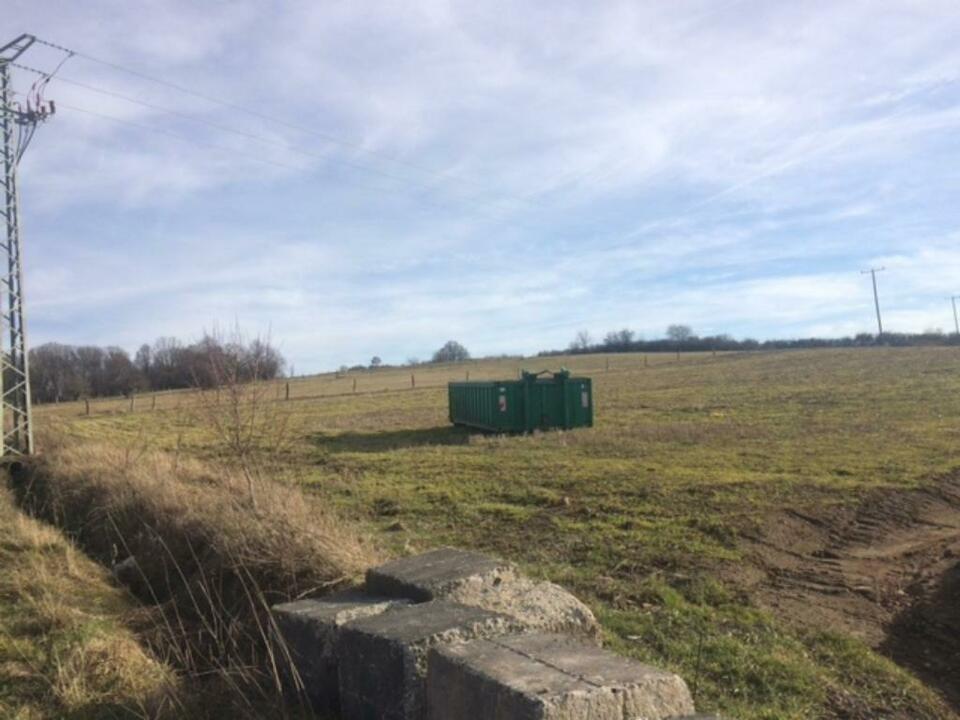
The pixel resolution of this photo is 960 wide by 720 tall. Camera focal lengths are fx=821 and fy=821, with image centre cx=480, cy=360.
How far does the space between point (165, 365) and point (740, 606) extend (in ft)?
34.8

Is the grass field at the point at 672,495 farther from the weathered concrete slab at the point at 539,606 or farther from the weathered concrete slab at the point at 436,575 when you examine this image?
the weathered concrete slab at the point at 436,575

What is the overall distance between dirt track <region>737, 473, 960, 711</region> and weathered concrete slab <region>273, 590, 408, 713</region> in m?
3.64

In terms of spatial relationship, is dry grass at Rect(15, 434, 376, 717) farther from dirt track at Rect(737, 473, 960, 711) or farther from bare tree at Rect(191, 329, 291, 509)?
dirt track at Rect(737, 473, 960, 711)

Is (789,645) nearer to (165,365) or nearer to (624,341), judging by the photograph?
(165,365)

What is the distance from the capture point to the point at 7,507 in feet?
37.3

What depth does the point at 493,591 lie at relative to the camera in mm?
4430

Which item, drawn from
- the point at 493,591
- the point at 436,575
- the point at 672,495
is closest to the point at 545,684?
the point at 493,591

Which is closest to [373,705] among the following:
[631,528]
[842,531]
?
[631,528]

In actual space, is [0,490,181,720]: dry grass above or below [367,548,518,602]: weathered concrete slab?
below

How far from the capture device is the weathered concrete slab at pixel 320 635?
4.07m

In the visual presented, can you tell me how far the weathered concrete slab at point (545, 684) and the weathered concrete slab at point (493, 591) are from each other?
0.75 meters

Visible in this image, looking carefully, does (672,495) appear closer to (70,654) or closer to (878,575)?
(878,575)

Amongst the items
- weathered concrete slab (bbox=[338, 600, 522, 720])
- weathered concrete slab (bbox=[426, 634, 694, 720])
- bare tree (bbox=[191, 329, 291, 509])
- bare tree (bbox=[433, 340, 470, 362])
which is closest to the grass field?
bare tree (bbox=[191, 329, 291, 509])

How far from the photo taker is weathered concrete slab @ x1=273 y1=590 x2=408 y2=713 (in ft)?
13.4
